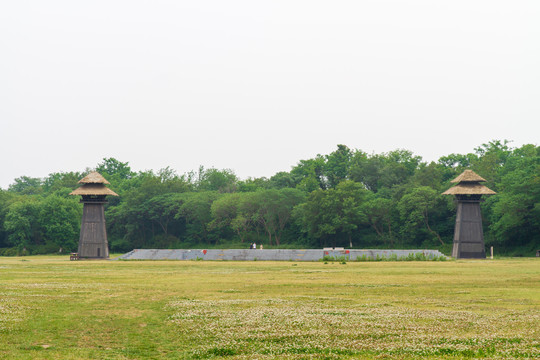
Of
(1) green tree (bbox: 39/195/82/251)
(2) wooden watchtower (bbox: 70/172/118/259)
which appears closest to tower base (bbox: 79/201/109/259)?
(2) wooden watchtower (bbox: 70/172/118/259)

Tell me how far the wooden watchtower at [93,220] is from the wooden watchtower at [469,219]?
45759mm

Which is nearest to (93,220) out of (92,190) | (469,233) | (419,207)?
(92,190)

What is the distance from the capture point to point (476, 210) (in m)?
78.7

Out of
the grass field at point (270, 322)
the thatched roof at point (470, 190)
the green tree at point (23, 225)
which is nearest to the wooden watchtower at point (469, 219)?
A: the thatched roof at point (470, 190)

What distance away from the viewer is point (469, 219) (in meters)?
78.4

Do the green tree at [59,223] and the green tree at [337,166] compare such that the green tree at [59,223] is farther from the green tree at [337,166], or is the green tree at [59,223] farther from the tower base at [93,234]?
the green tree at [337,166]

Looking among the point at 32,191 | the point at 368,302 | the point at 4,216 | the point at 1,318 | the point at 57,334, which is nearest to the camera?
the point at 57,334

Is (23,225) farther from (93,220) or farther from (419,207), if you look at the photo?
(419,207)

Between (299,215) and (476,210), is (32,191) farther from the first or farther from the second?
(476,210)

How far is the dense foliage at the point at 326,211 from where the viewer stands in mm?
88062

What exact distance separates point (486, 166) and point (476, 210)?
28.8 meters

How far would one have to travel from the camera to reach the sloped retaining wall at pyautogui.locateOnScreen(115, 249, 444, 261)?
6994 centimetres

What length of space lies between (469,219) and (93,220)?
164 feet

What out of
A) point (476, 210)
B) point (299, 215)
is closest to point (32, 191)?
point (299, 215)
